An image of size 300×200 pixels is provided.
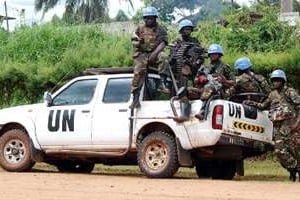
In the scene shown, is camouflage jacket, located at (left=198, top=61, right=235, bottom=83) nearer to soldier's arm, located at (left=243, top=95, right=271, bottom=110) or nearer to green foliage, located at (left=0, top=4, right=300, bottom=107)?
soldier's arm, located at (left=243, top=95, right=271, bottom=110)

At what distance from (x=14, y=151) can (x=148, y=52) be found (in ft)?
10.2

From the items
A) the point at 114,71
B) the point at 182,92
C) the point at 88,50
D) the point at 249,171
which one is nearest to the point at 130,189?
the point at 182,92

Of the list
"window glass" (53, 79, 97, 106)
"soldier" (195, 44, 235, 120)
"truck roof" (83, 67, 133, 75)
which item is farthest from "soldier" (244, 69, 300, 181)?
"window glass" (53, 79, 97, 106)

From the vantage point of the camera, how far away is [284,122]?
41.8 ft

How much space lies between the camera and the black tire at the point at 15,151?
13961 millimetres

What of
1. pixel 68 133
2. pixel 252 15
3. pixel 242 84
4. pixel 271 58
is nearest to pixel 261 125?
pixel 242 84

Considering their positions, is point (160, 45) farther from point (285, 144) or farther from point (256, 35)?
point (256, 35)

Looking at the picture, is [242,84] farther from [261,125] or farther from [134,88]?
[134,88]

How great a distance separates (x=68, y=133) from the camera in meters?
13.5

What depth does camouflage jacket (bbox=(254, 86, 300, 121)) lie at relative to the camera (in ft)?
41.5

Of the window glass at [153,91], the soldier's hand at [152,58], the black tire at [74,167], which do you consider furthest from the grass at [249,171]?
the soldier's hand at [152,58]

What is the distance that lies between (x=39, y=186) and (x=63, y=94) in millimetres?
2986

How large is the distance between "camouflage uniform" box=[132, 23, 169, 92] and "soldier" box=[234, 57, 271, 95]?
4.12ft

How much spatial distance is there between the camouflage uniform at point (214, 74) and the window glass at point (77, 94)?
6.75 feet
